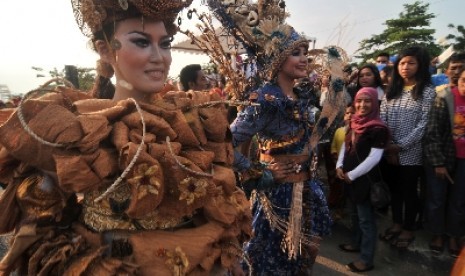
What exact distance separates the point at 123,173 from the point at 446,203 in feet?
10.6

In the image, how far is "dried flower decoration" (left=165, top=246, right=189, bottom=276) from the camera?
1.17 m

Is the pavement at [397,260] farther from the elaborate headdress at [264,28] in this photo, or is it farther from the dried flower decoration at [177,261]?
the dried flower decoration at [177,261]

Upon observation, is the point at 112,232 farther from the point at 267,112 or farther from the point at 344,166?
the point at 344,166

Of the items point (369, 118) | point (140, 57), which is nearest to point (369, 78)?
point (369, 118)

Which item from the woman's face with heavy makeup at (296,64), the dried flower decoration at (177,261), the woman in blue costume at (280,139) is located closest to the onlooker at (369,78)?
the woman in blue costume at (280,139)

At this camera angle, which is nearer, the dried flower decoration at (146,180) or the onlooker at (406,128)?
the dried flower decoration at (146,180)

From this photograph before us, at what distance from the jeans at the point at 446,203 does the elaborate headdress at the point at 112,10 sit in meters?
2.91

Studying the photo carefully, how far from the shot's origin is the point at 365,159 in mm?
3133

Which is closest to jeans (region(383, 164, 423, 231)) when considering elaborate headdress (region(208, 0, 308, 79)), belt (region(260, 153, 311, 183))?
belt (region(260, 153, 311, 183))

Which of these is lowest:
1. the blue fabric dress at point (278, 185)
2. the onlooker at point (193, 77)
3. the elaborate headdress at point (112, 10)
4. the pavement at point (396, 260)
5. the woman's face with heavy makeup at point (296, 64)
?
the pavement at point (396, 260)

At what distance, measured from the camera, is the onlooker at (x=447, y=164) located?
3.07 metres

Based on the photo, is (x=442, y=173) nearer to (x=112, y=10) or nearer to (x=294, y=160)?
(x=294, y=160)

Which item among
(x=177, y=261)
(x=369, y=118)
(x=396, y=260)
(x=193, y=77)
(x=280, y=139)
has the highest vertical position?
Result: (x=193, y=77)

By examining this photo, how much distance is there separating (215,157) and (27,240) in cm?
71
